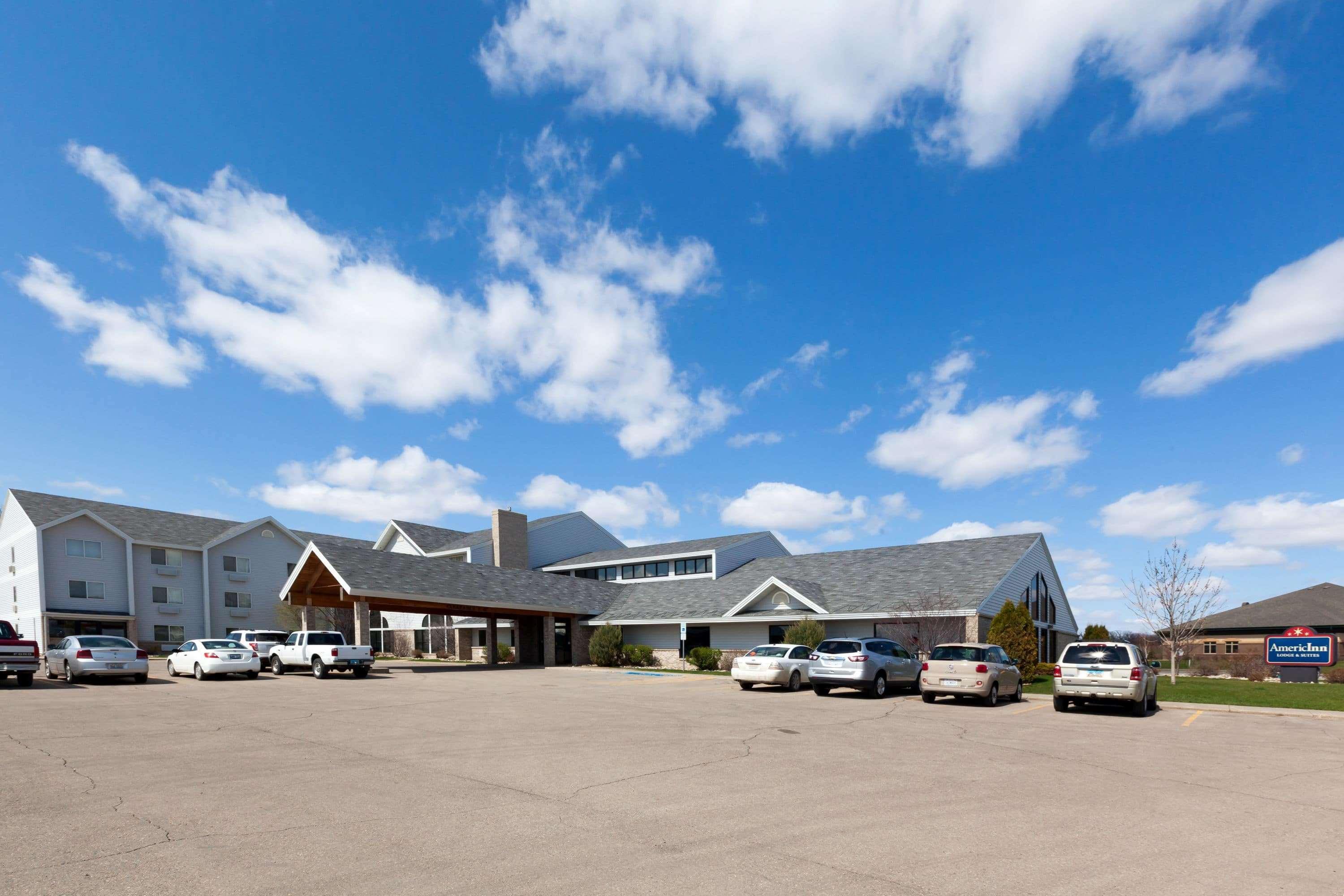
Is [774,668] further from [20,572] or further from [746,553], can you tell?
[20,572]

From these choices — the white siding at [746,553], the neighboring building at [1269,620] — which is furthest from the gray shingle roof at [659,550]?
the neighboring building at [1269,620]

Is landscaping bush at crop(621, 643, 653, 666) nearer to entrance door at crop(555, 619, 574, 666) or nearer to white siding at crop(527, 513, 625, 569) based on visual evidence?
entrance door at crop(555, 619, 574, 666)

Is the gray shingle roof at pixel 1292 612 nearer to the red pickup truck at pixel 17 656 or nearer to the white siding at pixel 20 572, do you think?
the red pickup truck at pixel 17 656

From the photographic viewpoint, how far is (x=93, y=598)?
1897 inches

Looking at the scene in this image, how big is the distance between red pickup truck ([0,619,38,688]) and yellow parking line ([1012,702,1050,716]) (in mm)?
25552

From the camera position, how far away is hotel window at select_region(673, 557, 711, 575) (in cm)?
4538

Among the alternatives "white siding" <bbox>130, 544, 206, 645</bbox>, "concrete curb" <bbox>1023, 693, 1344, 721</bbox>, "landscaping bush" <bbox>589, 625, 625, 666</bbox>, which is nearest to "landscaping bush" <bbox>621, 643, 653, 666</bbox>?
"landscaping bush" <bbox>589, 625, 625, 666</bbox>

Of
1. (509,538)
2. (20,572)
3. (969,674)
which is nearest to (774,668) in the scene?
(969,674)

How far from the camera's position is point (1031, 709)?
65.3 feet

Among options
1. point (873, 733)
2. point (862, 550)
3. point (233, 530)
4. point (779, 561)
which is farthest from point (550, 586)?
point (873, 733)

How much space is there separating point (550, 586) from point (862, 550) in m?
15.7

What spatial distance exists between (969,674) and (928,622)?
38.4 ft

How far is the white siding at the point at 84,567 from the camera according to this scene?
46.4 metres

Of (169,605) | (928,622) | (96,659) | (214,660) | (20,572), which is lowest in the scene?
(169,605)
